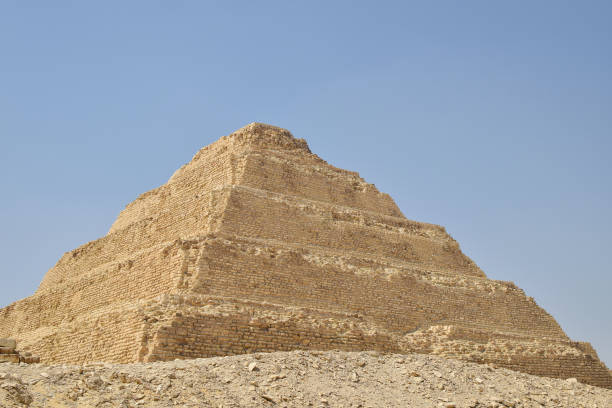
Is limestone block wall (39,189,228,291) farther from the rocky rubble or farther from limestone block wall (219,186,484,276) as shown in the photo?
the rocky rubble

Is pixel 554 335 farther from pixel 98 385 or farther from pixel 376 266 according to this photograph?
pixel 98 385

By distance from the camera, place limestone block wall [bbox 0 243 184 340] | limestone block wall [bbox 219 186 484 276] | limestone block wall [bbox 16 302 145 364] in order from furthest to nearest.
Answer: limestone block wall [bbox 219 186 484 276] < limestone block wall [bbox 0 243 184 340] < limestone block wall [bbox 16 302 145 364]

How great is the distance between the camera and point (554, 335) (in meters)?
22.0

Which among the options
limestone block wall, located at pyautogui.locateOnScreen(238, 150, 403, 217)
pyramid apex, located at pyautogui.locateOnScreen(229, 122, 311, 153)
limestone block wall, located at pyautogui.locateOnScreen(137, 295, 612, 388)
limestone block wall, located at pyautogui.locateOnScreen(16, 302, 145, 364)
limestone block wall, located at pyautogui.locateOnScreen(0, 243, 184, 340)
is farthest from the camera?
pyramid apex, located at pyautogui.locateOnScreen(229, 122, 311, 153)

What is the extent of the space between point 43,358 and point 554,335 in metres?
16.5

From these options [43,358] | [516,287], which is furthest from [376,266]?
[43,358]

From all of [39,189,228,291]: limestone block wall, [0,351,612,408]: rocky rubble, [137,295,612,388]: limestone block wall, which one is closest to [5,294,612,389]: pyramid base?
[137,295,612,388]: limestone block wall

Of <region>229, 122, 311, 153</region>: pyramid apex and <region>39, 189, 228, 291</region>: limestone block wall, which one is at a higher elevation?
<region>229, 122, 311, 153</region>: pyramid apex

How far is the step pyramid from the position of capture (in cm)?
1540

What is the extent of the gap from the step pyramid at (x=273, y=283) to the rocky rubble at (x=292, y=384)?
1.57 meters

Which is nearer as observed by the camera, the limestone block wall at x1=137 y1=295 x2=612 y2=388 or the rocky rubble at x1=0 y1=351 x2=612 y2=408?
the rocky rubble at x1=0 y1=351 x2=612 y2=408

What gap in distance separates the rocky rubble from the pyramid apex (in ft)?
38.5

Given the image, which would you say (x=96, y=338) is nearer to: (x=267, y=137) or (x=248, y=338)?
(x=248, y=338)

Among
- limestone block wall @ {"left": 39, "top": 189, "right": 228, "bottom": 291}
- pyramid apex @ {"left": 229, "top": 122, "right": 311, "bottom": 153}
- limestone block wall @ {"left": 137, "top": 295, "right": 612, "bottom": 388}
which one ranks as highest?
pyramid apex @ {"left": 229, "top": 122, "right": 311, "bottom": 153}
